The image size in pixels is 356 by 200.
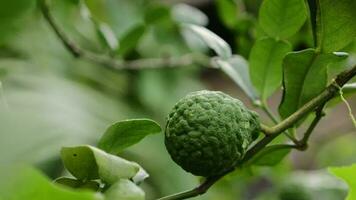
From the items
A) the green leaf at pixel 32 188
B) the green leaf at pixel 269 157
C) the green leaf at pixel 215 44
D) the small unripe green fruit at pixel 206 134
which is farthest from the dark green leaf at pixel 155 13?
the green leaf at pixel 32 188

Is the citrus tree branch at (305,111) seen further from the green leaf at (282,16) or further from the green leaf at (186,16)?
the green leaf at (186,16)

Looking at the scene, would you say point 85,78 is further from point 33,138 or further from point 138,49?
point 33,138

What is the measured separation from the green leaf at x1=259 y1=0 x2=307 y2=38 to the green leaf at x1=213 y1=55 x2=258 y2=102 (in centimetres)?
6

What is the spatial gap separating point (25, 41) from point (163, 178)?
1.50 ft

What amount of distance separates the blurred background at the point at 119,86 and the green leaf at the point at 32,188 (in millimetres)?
695

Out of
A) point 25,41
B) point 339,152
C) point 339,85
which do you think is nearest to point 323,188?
point 339,152

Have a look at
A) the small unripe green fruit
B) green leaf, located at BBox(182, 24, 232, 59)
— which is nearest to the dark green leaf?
green leaf, located at BBox(182, 24, 232, 59)

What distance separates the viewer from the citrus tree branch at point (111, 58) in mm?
1044

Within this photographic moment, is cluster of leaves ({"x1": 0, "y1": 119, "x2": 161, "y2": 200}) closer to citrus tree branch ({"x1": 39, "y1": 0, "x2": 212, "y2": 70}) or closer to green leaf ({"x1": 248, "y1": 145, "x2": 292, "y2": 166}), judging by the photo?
green leaf ({"x1": 248, "y1": 145, "x2": 292, "y2": 166})

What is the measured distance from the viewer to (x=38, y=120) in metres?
1.45

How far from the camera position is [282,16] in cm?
77

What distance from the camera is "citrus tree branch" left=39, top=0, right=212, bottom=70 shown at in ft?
3.43

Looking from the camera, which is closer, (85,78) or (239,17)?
(239,17)

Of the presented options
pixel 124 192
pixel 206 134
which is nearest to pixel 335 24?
pixel 206 134
